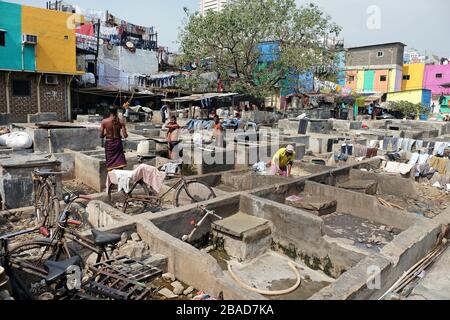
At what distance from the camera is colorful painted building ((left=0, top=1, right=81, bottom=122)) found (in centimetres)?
2084

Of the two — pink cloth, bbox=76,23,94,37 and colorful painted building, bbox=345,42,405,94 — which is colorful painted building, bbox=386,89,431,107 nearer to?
colorful painted building, bbox=345,42,405,94

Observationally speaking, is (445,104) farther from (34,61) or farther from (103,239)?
(103,239)

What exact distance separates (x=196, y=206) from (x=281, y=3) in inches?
860

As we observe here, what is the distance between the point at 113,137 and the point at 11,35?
17074mm

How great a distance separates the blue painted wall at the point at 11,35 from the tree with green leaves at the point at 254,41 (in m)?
10.1

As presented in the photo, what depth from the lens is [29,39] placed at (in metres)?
21.2

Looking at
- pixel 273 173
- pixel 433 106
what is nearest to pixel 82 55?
pixel 273 173

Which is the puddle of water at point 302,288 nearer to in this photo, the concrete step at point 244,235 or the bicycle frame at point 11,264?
the concrete step at point 244,235

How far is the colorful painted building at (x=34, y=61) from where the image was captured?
68.4ft

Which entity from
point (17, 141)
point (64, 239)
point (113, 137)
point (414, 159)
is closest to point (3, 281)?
point (64, 239)

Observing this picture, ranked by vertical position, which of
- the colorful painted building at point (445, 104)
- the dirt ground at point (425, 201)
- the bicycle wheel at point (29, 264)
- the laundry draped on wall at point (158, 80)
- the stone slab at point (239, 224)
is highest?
the laundry draped on wall at point (158, 80)

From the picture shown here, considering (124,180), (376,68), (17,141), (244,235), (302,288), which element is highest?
(376,68)

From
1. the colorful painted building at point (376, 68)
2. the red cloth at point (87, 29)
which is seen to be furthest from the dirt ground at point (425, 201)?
the colorful painted building at point (376, 68)
